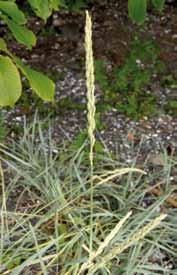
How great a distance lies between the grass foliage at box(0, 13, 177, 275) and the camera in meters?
2.77

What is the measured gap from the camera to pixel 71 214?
299cm

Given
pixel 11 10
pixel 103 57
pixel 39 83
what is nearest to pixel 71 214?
pixel 39 83

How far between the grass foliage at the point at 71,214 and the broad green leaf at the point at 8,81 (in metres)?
0.32

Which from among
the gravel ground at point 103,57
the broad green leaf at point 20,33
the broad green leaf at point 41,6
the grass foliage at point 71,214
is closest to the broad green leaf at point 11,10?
the broad green leaf at point 20,33

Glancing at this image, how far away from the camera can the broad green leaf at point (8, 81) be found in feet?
8.40

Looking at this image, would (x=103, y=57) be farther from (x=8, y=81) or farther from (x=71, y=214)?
(x=8, y=81)

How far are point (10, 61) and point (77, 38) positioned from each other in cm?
191

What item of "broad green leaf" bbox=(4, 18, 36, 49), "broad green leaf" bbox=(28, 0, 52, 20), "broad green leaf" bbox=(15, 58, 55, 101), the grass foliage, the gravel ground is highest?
"broad green leaf" bbox=(28, 0, 52, 20)

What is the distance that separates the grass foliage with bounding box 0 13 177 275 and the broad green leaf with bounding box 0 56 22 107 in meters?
0.32

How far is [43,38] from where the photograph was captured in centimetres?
445

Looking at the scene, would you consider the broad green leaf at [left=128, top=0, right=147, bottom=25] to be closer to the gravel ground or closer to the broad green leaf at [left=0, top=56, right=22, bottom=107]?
the gravel ground

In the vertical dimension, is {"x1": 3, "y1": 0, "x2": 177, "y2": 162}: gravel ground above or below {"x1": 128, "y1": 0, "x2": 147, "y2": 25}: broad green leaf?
below

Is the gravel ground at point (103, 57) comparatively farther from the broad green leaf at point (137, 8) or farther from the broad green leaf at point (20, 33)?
the broad green leaf at point (20, 33)

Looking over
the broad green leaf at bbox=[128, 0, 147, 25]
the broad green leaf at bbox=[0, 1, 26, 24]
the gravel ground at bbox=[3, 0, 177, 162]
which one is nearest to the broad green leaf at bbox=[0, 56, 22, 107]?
the broad green leaf at bbox=[0, 1, 26, 24]
